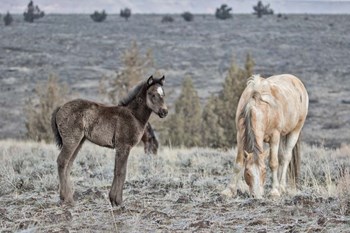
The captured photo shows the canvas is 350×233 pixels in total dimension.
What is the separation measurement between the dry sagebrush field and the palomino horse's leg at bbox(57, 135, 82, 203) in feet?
0.47

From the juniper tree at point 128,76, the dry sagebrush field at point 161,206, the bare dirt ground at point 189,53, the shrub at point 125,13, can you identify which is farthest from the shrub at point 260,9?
the dry sagebrush field at point 161,206

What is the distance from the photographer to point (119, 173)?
823cm

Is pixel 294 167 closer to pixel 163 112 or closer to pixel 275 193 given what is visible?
pixel 275 193

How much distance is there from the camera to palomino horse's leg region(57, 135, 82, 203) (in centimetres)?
834

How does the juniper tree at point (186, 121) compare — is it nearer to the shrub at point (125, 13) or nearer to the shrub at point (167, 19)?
the shrub at point (167, 19)

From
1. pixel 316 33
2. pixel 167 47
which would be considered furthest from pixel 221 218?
pixel 316 33

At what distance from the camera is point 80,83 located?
169ft

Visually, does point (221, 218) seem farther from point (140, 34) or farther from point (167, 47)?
point (140, 34)

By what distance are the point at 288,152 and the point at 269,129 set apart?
1.18 metres

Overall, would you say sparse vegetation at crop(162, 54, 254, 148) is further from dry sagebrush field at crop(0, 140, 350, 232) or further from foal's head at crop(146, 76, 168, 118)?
foal's head at crop(146, 76, 168, 118)

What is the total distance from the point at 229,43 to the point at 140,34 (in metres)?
9.75

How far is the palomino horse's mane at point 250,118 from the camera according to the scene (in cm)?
873

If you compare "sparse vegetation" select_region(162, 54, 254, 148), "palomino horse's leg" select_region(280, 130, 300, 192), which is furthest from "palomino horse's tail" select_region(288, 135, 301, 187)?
"sparse vegetation" select_region(162, 54, 254, 148)

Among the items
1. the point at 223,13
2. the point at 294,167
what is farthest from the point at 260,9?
the point at 294,167
